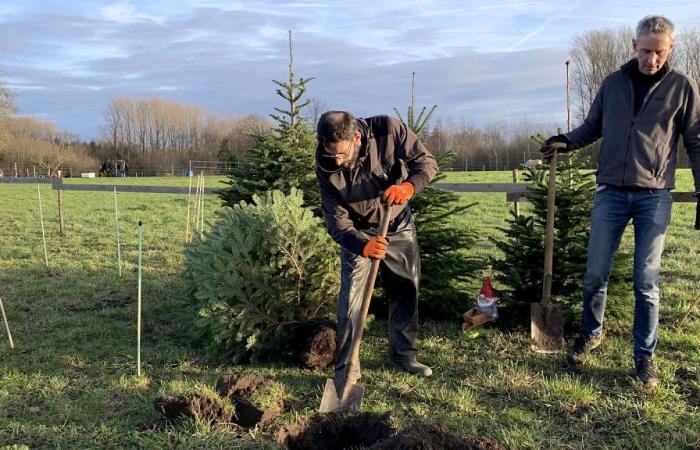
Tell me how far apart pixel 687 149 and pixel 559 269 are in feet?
5.26

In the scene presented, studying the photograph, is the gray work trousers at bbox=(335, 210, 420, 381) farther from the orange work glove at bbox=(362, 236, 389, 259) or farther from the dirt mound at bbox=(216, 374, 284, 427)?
the dirt mound at bbox=(216, 374, 284, 427)

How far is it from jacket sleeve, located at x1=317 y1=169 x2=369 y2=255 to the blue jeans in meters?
1.70

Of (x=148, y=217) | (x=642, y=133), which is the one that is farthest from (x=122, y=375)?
(x=148, y=217)

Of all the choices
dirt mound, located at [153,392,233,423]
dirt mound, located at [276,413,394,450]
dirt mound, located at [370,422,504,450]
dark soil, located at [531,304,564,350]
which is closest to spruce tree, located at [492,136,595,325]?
dark soil, located at [531,304,564,350]

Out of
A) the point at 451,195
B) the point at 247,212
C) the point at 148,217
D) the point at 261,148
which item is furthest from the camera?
the point at 148,217

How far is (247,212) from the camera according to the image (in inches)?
194

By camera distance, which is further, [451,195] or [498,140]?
[498,140]

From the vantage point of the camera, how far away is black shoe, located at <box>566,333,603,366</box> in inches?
168

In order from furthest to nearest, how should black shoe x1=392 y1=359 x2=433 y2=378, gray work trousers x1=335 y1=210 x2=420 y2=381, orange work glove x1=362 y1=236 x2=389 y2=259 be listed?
black shoe x1=392 y1=359 x2=433 y2=378
gray work trousers x1=335 y1=210 x2=420 y2=381
orange work glove x1=362 y1=236 x2=389 y2=259

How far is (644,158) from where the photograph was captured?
3787 mm

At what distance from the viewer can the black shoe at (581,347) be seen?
4258mm

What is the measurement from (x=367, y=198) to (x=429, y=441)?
1.96 m

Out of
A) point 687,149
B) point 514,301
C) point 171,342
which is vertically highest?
point 687,149

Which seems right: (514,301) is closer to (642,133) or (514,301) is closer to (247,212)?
(642,133)
